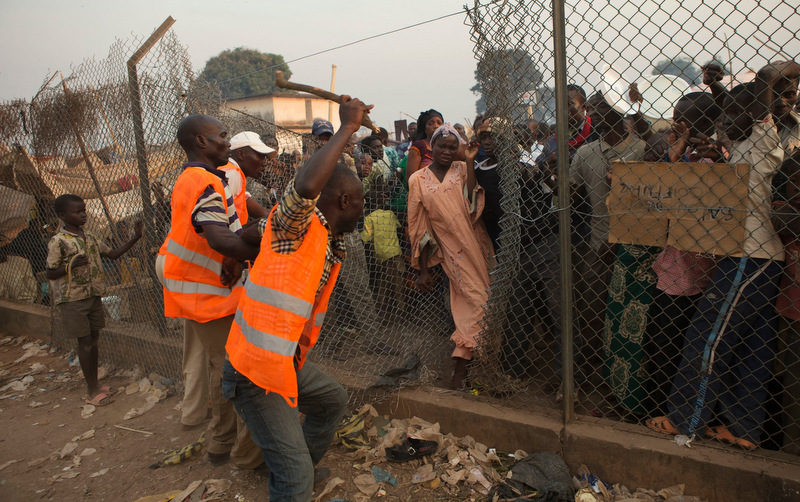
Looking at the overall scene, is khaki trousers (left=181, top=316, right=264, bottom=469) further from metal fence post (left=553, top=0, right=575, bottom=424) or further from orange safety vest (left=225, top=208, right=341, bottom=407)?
metal fence post (left=553, top=0, right=575, bottom=424)

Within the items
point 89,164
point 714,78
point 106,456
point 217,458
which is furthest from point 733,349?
point 89,164

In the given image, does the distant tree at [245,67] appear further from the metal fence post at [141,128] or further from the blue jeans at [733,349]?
the blue jeans at [733,349]

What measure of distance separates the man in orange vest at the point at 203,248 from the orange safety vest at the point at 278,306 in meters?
0.51

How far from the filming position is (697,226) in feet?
8.17

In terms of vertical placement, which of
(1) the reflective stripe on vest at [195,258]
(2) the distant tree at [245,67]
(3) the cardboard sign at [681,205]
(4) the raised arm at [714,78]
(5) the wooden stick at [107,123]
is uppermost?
(2) the distant tree at [245,67]

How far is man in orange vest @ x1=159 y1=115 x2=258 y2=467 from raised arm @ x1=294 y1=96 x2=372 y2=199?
74cm

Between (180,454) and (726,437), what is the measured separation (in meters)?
3.19

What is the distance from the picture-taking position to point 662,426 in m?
2.77

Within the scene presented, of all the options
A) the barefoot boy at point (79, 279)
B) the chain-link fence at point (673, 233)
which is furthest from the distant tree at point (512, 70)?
the barefoot boy at point (79, 279)

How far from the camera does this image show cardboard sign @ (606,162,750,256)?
7.84 ft

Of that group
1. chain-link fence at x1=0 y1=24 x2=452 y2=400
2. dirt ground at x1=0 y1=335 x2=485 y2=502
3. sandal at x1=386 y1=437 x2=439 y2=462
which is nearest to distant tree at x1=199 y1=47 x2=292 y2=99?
chain-link fence at x1=0 y1=24 x2=452 y2=400

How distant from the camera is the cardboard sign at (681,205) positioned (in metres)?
2.39

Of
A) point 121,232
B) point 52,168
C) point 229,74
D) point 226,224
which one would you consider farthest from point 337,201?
point 229,74

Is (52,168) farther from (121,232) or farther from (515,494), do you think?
(515,494)
